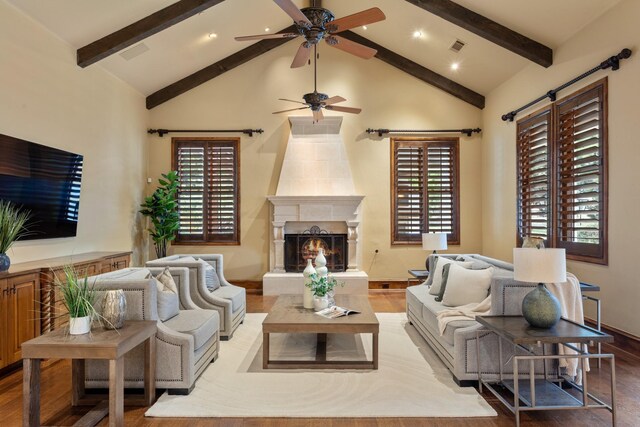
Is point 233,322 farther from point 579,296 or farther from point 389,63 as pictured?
point 389,63

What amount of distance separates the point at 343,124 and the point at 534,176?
11.4 feet

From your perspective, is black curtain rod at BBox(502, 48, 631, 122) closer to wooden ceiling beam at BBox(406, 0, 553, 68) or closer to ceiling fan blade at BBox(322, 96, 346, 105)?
wooden ceiling beam at BBox(406, 0, 553, 68)

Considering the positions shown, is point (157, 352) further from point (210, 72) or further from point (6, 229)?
point (210, 72)

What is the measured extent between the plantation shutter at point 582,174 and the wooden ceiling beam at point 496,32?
78cm

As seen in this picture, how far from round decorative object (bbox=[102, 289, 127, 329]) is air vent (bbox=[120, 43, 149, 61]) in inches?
180

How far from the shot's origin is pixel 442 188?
25.3 feet

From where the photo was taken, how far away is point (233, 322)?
465 cm

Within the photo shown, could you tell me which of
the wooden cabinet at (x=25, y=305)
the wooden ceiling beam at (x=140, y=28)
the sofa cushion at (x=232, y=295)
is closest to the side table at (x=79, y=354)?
the wooden cabinet at (x=25, y=305)

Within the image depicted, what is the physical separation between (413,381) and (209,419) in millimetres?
1652

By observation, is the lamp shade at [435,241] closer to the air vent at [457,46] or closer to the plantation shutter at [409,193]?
the plantation shutter at [409,193]

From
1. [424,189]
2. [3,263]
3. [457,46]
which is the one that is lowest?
[3,263]

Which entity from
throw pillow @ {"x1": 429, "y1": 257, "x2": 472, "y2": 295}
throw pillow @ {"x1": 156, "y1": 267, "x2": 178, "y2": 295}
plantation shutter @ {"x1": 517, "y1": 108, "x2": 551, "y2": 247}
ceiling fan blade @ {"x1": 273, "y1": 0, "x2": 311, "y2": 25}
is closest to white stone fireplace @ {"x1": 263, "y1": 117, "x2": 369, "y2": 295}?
throw pillow @ {"x1": 429, "y1": 257, "x2": 472, "y2": 295}

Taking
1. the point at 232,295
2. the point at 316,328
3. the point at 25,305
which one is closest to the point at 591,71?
the point at 316,328

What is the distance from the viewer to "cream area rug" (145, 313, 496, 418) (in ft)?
9.22
